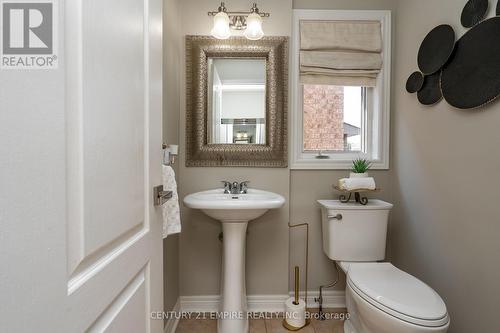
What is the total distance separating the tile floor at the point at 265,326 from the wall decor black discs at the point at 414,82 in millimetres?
1571

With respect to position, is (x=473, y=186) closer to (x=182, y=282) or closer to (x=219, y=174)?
(x=219, y=174)

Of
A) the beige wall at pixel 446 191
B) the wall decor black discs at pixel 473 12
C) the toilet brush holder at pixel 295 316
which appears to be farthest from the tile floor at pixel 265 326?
the wall decor black discs at pixel 473 12

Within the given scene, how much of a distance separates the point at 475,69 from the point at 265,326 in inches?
71.3

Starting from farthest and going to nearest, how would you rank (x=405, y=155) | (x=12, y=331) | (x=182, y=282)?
(x=182, y=282)
(x=405, y=155)
(x=12, y=331)

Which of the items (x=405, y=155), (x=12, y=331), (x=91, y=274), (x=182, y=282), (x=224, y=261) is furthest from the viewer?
(x=182, y=282)

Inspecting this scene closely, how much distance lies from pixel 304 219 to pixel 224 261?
65cm

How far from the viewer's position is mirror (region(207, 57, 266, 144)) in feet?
5.81

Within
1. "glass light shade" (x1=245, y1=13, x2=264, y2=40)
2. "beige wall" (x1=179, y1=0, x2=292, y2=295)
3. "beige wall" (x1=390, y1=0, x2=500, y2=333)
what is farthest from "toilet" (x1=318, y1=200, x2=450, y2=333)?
"glass light shade" (x1=245, y1=13, x2=264, y2=40)

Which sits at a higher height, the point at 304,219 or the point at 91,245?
the point at 91,245

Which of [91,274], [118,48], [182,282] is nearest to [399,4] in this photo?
[118,48]

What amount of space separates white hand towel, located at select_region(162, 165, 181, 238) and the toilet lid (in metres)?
0.91

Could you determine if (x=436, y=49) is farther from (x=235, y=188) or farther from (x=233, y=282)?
(x=233, y=282)

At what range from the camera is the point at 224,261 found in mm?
1512

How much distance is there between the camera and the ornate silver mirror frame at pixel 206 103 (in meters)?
1.72
